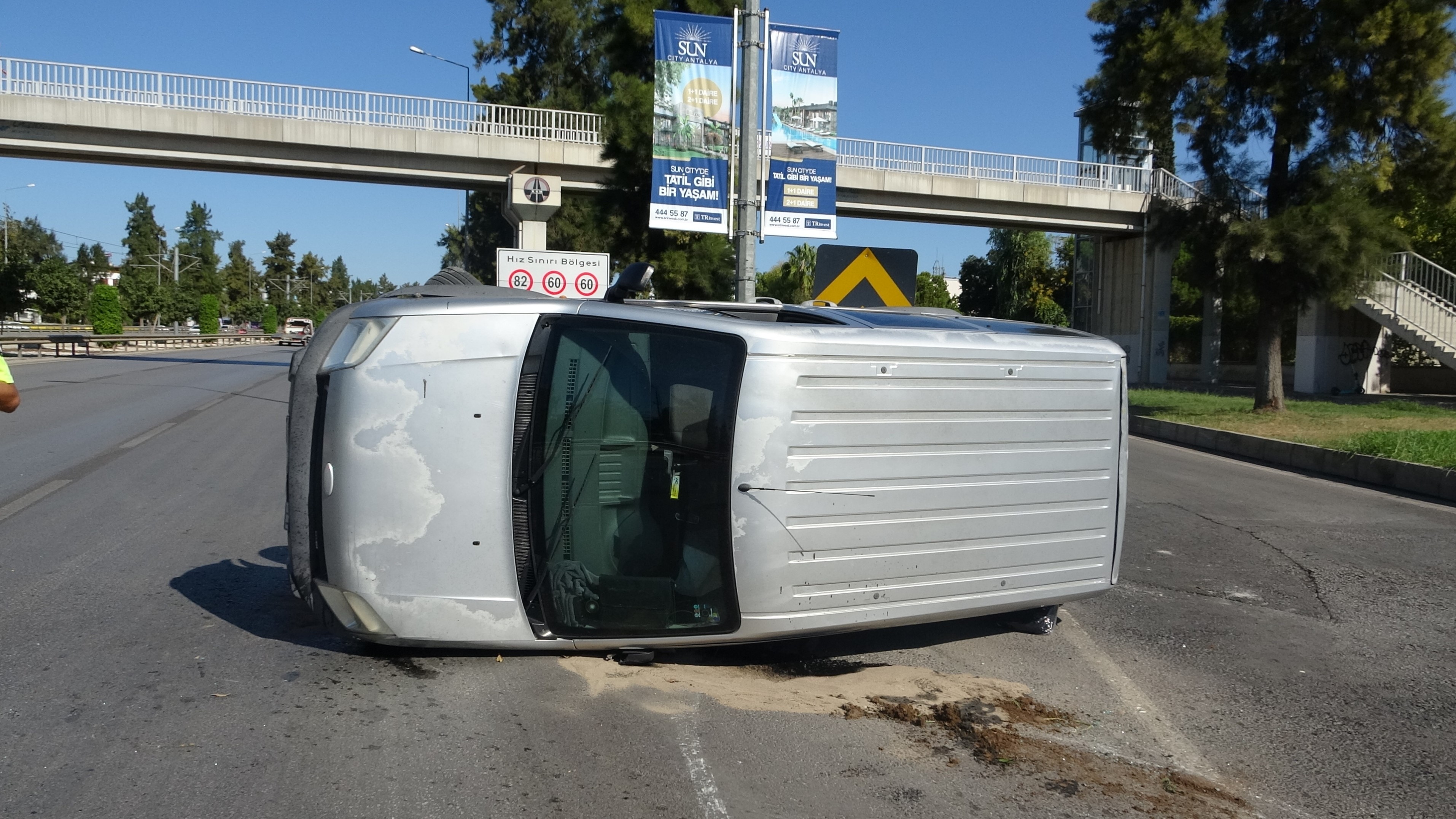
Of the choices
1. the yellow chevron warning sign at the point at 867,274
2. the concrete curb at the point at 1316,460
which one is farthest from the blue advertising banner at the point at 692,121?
the concrete curb at the point at 1316,460

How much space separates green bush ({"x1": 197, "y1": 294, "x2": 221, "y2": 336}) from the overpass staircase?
75744mm

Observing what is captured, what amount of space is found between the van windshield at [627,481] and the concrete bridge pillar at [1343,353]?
29.5m

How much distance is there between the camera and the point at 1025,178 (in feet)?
106

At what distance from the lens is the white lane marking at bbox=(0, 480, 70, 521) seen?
8398 mm

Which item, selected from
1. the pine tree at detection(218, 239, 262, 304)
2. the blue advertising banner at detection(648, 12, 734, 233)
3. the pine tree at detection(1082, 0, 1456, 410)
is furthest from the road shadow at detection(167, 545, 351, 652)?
the pine tree at detection(218, 239, 262, 304)

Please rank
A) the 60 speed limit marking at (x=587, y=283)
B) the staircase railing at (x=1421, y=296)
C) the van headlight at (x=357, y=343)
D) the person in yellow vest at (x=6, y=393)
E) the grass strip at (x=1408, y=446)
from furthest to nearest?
the staircase railing at (x=1421, y=296)
the 60 speed limit marking at (x=587, y=283)
the grass strip at (x=1408, y=446)
the person in yellow vest at (x=6, y=393)
the van headlight at (x=357, y=343)

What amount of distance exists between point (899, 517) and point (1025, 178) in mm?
29830

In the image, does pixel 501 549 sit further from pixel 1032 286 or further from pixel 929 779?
pixel 1032 286

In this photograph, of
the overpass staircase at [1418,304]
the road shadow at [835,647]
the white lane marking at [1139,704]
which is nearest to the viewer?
the white lane marking at [1139,704]

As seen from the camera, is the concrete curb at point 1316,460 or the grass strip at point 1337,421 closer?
the concrete curb at point 1316,460

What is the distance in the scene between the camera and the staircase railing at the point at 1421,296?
83.2 ft

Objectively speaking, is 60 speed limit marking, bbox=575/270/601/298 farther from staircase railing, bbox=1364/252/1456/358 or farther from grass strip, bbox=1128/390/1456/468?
staircase railing, bbox=1364/252/1456/358

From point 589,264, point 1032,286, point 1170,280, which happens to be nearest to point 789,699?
point 589,264

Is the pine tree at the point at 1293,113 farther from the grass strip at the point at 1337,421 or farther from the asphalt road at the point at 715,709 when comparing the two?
→ the asphalt road at the point at 715,709
